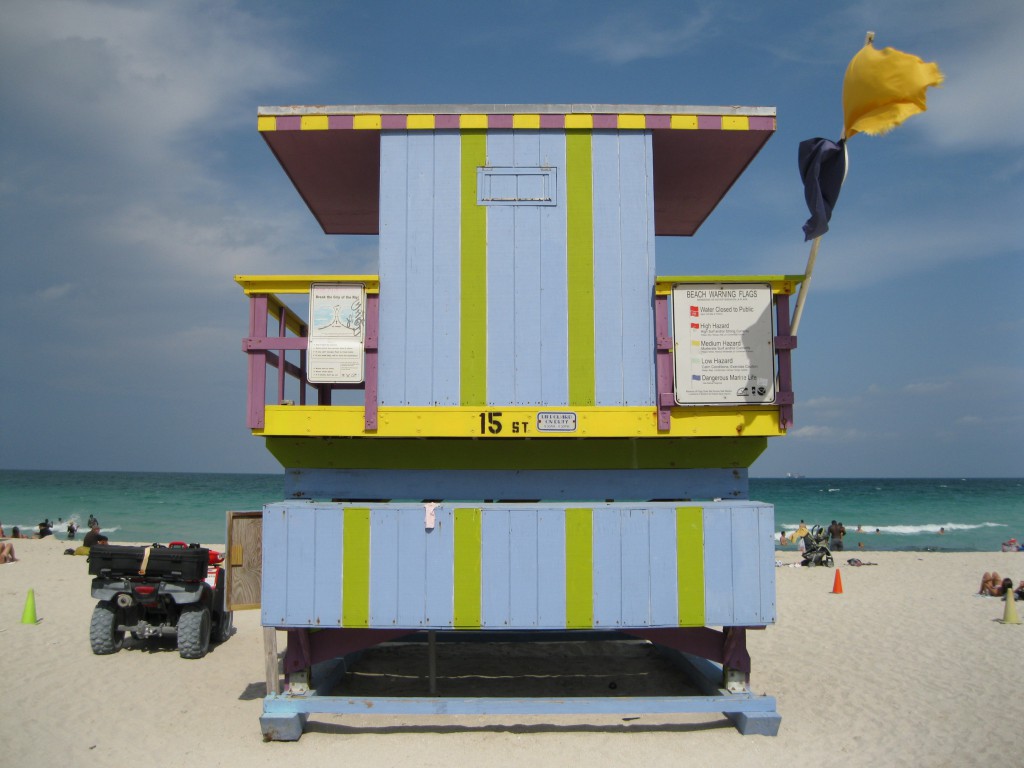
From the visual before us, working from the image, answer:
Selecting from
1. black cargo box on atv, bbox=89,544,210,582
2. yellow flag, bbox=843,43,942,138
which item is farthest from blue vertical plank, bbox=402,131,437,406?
black cargo box on atv, bbox=89,544,210,582

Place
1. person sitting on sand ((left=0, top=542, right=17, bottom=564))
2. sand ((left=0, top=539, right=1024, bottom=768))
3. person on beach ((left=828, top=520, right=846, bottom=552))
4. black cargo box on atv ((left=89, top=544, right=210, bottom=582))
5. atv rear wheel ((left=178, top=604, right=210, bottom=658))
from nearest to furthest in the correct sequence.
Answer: sand ((left=0, top=539, right=1024, bottom=768)) → atv rear wheel ((left=178, top=604, right=210, bottom=658)) → black cargo box on atv ((left=89, top=544, right=210, bottom=582)) → person sitting on sand ((left=0, top=542, right=17, bottom=564)) → person on beach ((left=828, top=520, right=846, bottom=552))

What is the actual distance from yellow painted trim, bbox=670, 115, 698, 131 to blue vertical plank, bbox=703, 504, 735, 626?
3709 millimetres

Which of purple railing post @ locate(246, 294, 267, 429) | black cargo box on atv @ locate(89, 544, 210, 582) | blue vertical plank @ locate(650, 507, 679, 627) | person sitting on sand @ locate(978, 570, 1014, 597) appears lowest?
person sitting on sand @ locate(978, 570, 1014, 597)

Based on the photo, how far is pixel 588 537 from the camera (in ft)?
23.7

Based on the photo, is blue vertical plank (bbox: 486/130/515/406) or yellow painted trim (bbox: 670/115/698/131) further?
yellow painted trim (bbox: 670/115/698/131)

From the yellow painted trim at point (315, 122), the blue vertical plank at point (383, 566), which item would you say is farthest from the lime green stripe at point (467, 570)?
the yellow painted trim at point (315, 122)

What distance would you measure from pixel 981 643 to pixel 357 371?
425 inches

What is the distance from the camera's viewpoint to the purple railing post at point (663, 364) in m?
7.26

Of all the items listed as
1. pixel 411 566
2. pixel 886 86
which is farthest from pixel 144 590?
pixel 886 86

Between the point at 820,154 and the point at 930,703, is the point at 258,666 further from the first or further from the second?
the point at 820,154

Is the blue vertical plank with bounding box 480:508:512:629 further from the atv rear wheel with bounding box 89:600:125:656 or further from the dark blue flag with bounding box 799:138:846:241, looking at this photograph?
the atv rear wheel with bounding box 89:600:125:656

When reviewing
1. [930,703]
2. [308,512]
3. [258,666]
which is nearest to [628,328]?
[308,512]

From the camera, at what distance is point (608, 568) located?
719cm

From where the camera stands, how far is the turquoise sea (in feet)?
146
